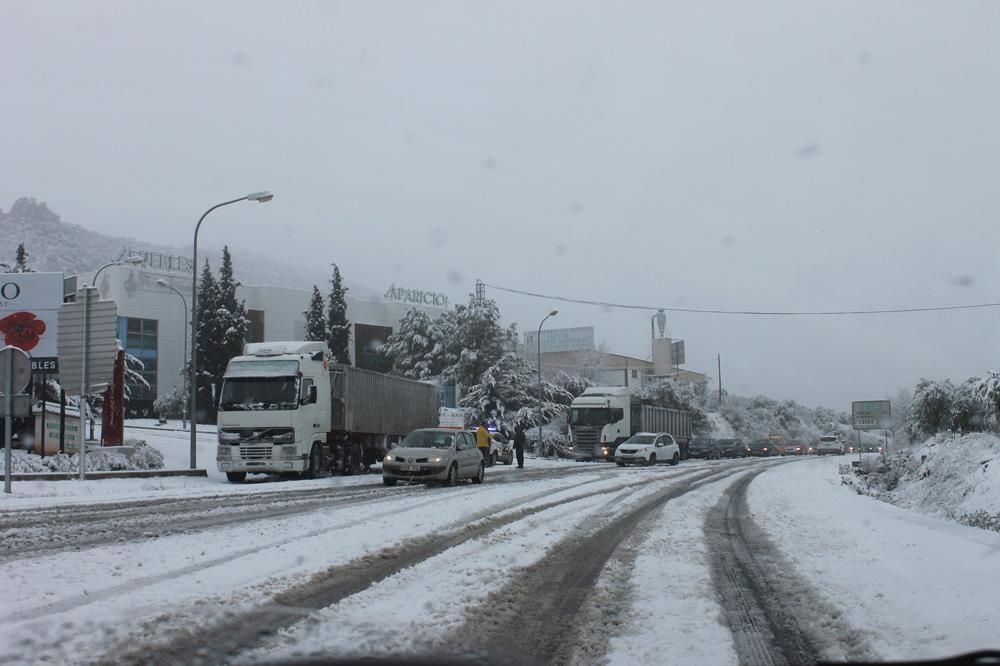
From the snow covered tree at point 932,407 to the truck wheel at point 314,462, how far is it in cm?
2426

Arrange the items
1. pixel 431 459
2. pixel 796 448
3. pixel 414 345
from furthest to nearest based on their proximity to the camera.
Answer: pixel 796 448, pixel 414 345, pixel 431 459

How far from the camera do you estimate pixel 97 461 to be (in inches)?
1032

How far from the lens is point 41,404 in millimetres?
26297

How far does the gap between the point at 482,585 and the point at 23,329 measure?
25045 millimetres

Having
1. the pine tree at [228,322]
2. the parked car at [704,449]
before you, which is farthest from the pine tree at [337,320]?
the parked car at [704,449]

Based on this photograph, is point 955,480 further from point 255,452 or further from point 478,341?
point 478,341

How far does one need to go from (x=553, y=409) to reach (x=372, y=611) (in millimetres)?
47836

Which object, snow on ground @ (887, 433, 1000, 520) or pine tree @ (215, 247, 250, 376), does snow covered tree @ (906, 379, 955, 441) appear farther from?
pine tree @ (215, 247, 250, 376)

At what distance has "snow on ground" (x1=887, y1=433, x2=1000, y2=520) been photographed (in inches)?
769

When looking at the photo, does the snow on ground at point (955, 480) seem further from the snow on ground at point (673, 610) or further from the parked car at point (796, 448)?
the parked car at point (796, 448)

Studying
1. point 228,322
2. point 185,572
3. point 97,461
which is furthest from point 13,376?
point 228,322

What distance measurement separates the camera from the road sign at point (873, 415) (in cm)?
3656

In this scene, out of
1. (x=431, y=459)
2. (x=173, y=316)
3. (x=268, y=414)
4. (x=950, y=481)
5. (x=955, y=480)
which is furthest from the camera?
(x=173, y=316)

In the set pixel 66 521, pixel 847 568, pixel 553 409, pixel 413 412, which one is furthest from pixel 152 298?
pixel 847 568
